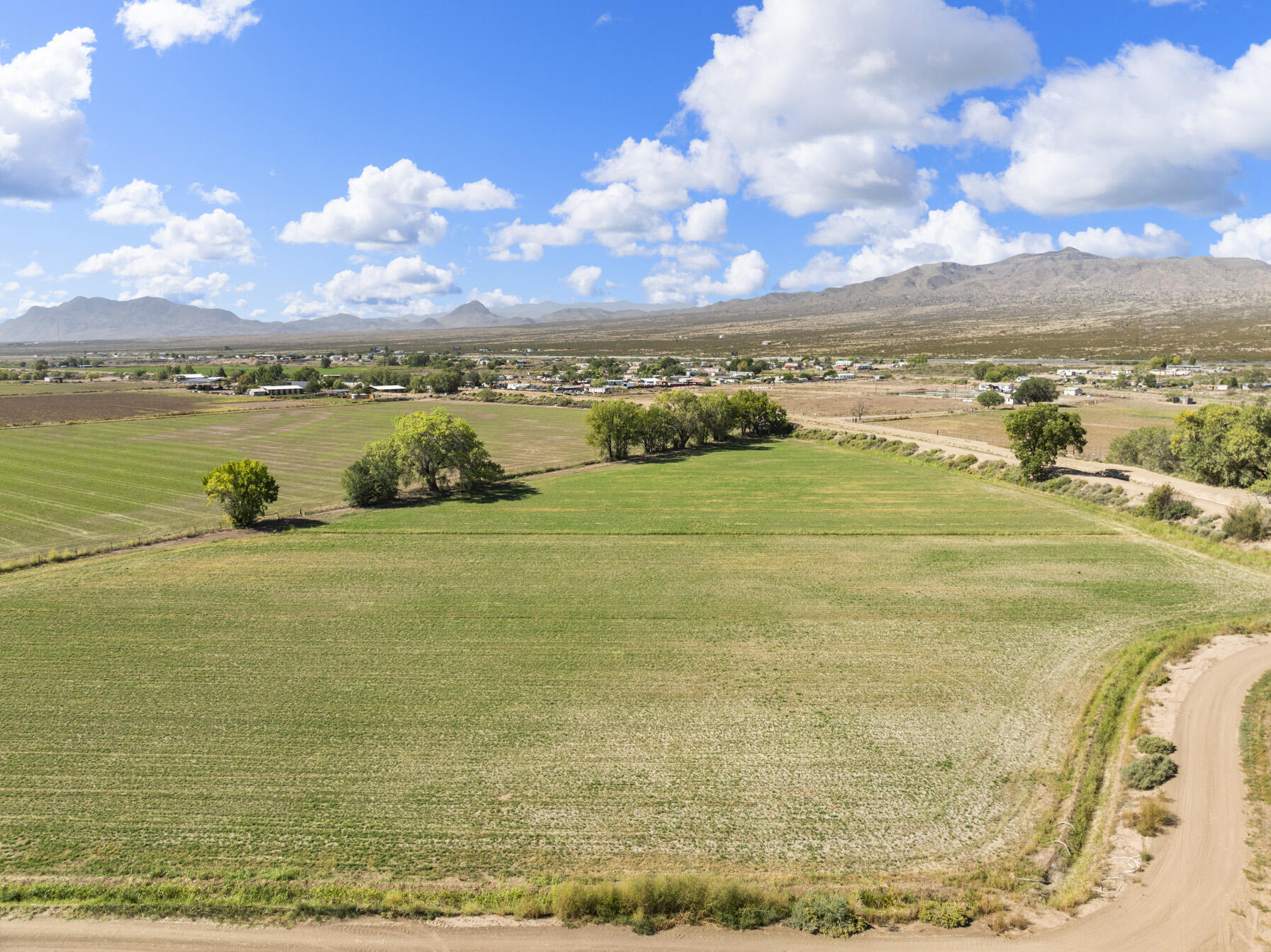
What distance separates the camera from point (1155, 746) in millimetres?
25609

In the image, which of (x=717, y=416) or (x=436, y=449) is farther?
(x=717, y=416)

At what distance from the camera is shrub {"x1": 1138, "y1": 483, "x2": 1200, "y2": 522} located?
55906 millimetres

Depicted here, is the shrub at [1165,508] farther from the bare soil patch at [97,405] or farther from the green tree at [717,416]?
the bare soil patch at [97,405]

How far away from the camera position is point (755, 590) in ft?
143

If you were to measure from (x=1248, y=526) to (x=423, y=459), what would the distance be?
72.2m

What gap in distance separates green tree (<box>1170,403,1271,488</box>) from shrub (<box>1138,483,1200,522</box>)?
8.98 m

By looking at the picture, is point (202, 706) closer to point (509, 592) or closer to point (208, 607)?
point (208, 607)

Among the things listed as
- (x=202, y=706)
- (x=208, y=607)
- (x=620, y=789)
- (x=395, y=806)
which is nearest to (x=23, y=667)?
(x=208, y=607)

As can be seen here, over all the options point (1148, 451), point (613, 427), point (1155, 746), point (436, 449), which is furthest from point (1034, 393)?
point (1155, 746)

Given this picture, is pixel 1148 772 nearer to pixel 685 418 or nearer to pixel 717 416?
pixel 685 418

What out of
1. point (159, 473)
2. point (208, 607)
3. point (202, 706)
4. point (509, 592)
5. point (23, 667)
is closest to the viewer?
point (202, 706)

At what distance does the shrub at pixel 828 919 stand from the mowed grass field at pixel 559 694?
1.32 metres

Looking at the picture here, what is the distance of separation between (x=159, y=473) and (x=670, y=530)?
65.2 meters

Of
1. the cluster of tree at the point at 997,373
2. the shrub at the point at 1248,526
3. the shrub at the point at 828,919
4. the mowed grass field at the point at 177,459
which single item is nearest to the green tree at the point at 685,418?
the mowed grass field at the point at 177,459
